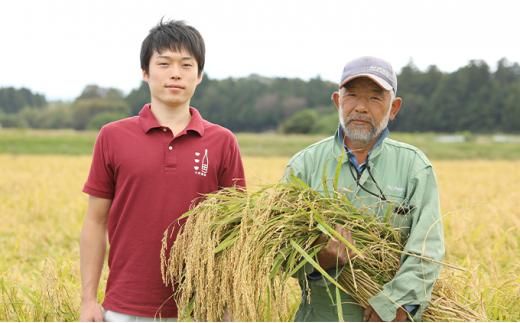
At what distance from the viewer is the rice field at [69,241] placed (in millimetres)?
4012

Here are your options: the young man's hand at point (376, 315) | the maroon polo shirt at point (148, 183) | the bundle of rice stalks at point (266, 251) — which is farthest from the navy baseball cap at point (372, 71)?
the young man's hand at point (376, 315)

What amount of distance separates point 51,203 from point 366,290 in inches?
372

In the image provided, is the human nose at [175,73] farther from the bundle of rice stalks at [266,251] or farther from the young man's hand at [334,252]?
the young man's hand at [334,252]

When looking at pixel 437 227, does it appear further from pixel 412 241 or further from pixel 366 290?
pixel 366 290

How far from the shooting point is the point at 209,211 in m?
2.62

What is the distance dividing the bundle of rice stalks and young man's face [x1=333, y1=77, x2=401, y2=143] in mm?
296

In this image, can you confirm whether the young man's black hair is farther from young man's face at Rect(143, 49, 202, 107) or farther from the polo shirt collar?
the polo shirt collar

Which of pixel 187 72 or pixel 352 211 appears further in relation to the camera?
pixel 187 72

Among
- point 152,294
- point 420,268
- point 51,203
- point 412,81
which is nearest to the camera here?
point 420,268

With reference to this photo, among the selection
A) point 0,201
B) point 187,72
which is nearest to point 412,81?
point 0,201

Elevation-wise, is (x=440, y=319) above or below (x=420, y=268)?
below

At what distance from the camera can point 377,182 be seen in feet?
9.04

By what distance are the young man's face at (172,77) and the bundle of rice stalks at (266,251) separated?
464mm

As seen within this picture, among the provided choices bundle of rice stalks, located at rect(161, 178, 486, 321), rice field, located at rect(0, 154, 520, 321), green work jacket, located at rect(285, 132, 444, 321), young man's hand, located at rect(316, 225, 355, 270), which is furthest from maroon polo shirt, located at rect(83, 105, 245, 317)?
young man's hand, located at rect(316, 225, 355, 270)
